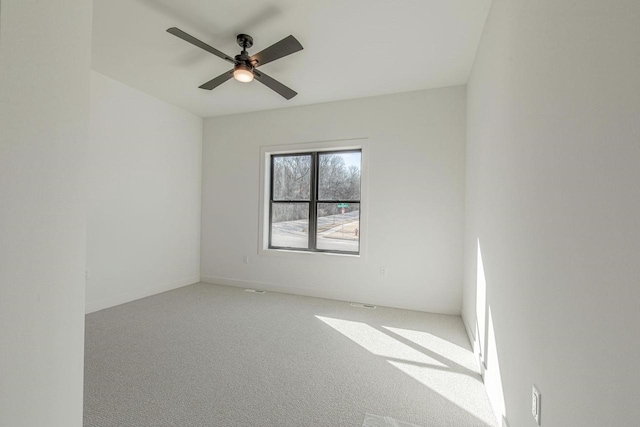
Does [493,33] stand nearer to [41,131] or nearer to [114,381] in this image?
[41,131]

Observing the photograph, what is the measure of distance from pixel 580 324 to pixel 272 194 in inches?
166

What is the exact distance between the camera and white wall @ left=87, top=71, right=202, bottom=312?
11.4ft

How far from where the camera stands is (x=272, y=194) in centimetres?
473

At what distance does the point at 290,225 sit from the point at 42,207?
145 inches

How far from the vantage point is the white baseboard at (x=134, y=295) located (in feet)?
11.2

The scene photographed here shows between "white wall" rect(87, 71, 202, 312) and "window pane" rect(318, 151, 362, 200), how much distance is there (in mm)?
2206

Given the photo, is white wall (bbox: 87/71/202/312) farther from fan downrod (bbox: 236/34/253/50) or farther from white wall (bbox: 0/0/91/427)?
white wall (bbox: 0/0/91/427)

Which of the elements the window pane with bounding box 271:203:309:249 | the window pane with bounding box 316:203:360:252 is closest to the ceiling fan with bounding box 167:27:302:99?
the window pane with bounding box 316:203:360:252

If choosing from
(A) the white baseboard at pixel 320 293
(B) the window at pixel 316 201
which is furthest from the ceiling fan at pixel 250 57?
(A) the white baseboard at pixel 320 293

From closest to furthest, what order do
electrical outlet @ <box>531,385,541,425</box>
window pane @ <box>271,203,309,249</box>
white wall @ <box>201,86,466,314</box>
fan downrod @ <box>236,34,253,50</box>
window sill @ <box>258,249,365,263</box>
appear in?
electrical outlet @ <box>531,385,541,425</box> → fan downrod @ <box>236,34,253,50</box> → white wall @ <box>201,86,466,314</box> → window sill @ <box>258,249,365,263</box> → window pane @ <box>271,203,309,249</box>

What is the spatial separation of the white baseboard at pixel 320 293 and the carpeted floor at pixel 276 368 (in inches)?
7.5

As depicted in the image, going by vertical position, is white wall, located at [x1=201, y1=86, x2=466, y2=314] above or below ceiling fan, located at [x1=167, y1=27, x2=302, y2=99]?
below

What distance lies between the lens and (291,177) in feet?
15.1

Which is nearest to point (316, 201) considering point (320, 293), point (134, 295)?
point (320, 293)
